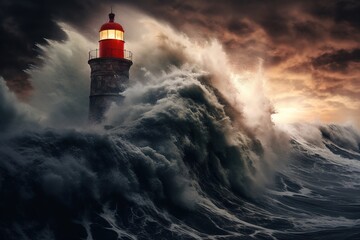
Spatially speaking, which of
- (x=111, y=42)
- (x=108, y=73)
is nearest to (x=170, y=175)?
(x=108, y=73)

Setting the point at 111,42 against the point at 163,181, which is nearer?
the point at 163,181

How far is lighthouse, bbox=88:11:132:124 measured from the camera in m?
18.5

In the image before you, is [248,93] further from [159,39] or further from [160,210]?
[160,210]

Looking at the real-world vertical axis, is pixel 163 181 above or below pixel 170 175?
below

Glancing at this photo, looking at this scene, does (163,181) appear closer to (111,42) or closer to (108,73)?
(108,73)

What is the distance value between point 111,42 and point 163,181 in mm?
8558

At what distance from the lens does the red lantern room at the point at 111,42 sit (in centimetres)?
1856

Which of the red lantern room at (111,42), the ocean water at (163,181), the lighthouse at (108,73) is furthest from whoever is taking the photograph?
the red lantern room at (111,42)

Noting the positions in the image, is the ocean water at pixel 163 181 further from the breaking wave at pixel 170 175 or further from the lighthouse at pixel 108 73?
the lighthouse at pixel 108 73

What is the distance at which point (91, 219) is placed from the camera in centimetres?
945

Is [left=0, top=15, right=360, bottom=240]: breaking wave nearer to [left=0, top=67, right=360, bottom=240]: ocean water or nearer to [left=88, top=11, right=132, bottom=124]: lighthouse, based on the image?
[left=0, top=67, right=360, bottom=240]: ocean water

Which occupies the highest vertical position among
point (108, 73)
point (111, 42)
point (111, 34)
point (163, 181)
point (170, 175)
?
point (111, 34)

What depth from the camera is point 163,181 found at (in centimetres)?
1192

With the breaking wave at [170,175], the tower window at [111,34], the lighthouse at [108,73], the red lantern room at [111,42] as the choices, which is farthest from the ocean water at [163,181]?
the tower window at [111,34]
